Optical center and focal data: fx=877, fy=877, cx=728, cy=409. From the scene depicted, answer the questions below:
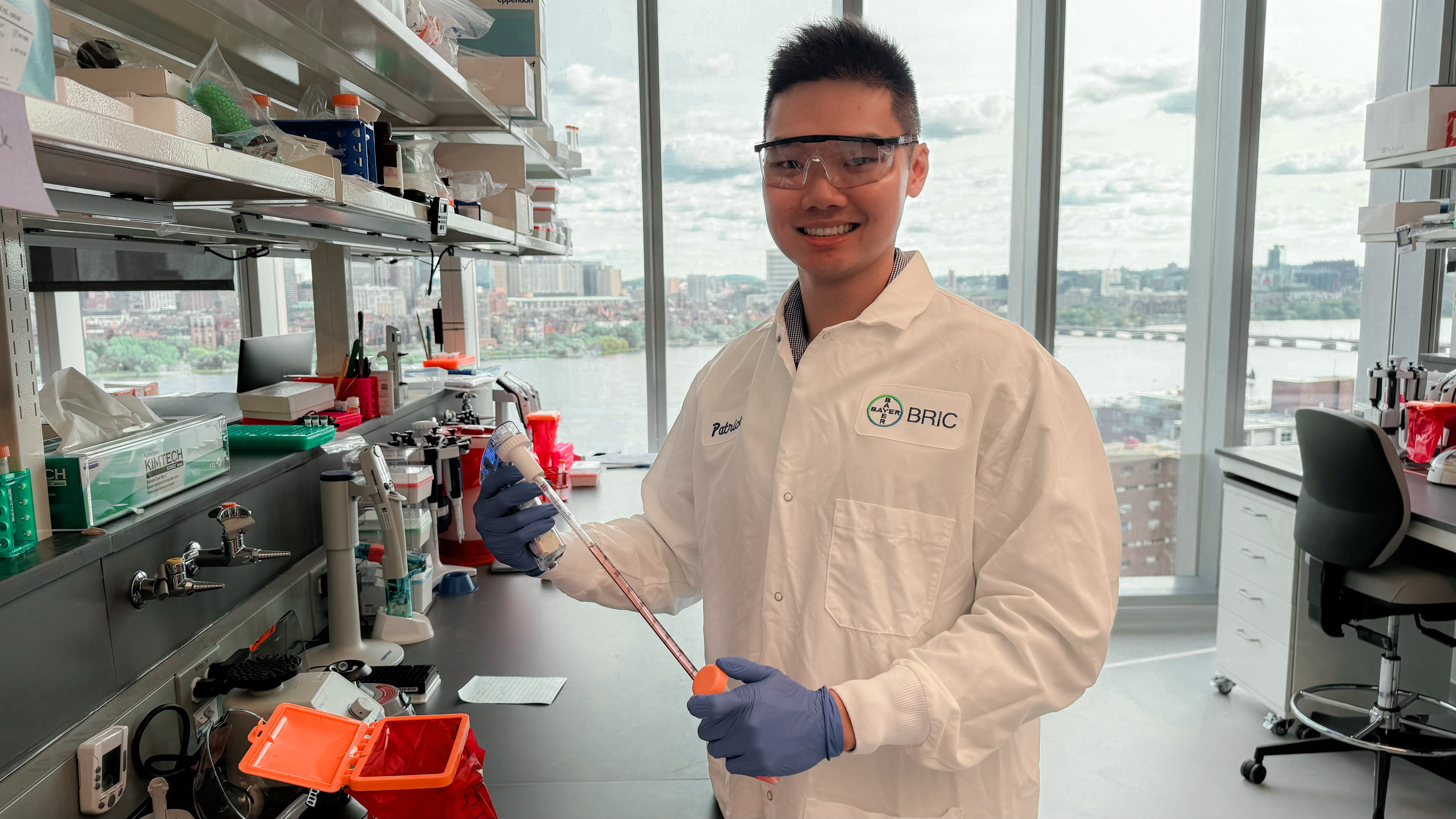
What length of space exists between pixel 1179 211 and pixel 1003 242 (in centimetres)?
87

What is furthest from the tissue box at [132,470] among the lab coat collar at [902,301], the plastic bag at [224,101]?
the lab coat collar at [902,301]

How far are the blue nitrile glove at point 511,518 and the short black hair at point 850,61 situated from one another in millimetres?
682

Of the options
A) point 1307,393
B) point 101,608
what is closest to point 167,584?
point 101,608

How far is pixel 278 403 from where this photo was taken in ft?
6.35

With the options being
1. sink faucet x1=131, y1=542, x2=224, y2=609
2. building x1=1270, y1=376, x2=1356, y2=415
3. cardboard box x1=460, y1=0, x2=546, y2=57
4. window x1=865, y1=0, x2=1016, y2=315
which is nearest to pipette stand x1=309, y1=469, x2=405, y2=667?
sink faucet x1=131, y1=542, x2=224, y2=609

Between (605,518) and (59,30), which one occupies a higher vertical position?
(59,30)

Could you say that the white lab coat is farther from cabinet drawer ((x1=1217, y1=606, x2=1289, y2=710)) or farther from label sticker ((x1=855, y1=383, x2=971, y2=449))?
cabinet drawer ((x1=1217, y1=606, x2=1289, y2=710))

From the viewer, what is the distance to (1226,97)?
4.14 m

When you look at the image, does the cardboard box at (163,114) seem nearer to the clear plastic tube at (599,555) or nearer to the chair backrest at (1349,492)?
the clear plastic tube at (599,555)

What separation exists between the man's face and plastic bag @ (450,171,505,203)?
1.33 meters

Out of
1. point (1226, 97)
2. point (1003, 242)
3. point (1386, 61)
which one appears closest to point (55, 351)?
point (1003, 242)

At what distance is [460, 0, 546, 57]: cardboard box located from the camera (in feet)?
8.64

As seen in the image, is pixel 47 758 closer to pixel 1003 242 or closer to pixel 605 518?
pixel 605 518

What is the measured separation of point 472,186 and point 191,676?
4.78 ft
